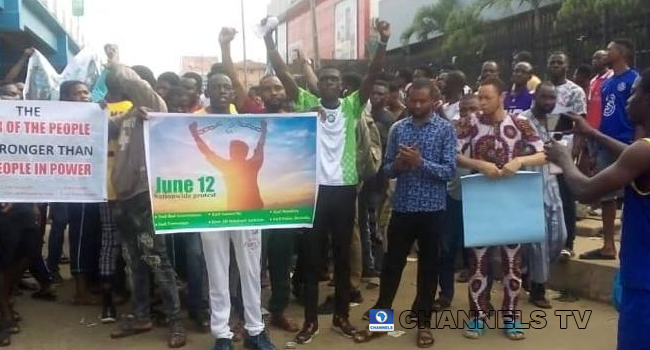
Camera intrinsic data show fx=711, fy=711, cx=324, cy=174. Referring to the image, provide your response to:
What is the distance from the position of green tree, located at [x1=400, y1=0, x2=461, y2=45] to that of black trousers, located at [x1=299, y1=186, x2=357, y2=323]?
2240cm

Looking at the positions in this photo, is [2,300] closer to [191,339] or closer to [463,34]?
[191,339]

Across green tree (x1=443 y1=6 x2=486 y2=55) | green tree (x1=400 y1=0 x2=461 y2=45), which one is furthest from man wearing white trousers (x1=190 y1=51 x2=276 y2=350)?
green tree (x1=400 y1=0 x2=461 y2=45)

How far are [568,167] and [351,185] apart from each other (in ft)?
7.06

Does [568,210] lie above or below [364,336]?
above

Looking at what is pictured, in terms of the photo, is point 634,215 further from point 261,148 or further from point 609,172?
point 261,148

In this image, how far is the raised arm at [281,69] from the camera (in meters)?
4.92

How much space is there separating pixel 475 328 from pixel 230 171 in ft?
6.69

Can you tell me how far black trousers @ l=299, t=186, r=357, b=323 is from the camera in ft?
16.0

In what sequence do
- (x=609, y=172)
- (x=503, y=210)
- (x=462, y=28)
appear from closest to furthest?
(x=609, y=172) → (x=503, y=210) → (x=462, y=28)

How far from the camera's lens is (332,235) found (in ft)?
16.4

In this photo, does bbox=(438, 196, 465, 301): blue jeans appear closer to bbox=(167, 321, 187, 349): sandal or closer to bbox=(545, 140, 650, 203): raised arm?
bbox=(167, 321, 187, 349): sandal

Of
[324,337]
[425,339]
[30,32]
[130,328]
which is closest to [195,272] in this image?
[130,328]

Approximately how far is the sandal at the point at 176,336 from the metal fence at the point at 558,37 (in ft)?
22.1

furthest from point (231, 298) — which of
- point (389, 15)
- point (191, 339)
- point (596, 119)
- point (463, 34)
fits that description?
point (389, 15)
